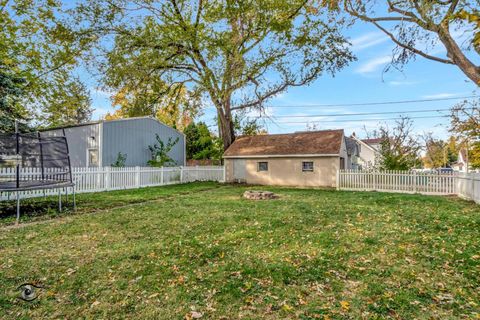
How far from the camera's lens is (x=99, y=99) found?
17969mm

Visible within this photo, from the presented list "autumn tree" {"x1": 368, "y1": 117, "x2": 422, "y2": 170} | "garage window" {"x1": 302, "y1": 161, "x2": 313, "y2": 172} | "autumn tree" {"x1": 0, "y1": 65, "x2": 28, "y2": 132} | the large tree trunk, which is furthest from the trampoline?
"autumn tree" {"x1": 368, "y1": 117, "x2": 422, "y2": 170}

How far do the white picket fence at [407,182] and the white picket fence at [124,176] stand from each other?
8.32 m

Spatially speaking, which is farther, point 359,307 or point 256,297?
point 256,297

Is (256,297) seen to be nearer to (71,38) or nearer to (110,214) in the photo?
(110,214)

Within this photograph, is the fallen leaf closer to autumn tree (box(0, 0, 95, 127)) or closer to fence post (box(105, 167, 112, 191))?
fence post (box(105, 167, 112, 191))

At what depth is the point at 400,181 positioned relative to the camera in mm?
13211

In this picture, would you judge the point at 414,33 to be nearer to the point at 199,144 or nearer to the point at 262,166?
the point at 262,166

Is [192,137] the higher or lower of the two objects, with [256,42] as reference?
lower

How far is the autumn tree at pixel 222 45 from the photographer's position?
15.2m

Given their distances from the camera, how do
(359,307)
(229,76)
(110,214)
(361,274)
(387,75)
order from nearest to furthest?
(359,307) → (361,274) → (110,214) → (387,75) → (229,76)

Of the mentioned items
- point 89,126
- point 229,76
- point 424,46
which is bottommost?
point 89,126

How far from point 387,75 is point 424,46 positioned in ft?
5.62

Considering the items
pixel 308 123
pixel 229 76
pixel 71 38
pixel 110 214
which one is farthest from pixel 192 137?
pixel 308 123

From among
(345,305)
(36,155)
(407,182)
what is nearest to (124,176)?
(36,155)
